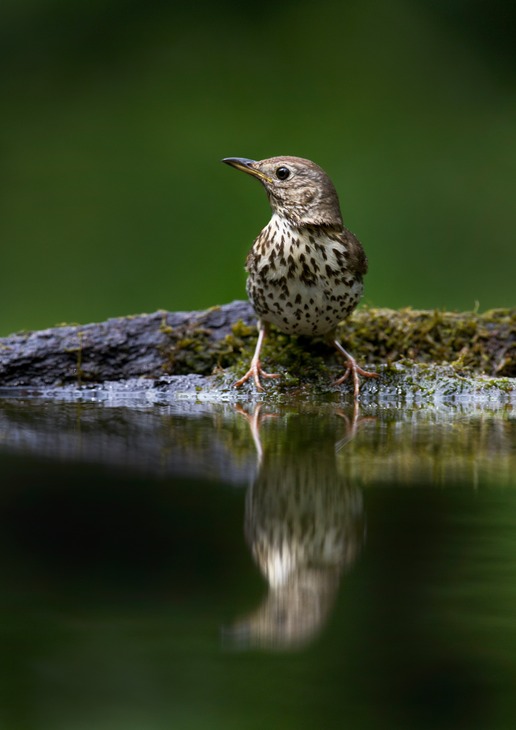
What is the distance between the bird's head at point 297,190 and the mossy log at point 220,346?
0.72 m

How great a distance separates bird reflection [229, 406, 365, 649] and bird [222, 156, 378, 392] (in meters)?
1.38

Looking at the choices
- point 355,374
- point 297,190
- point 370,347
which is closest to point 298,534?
point 355,374

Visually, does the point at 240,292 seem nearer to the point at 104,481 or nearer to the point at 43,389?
the point at 43,389

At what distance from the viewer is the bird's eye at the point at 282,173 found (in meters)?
5.31

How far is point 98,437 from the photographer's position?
146 inches

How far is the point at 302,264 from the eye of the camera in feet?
16.2

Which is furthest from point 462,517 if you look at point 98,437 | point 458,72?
point 458,72

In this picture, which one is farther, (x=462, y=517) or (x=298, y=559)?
(x=462, y=517)

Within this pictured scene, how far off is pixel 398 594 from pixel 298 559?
312 mm

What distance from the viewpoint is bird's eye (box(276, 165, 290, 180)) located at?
5.31 meters

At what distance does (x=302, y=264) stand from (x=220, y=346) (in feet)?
2.87

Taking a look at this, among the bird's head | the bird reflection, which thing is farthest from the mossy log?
the bird reflection

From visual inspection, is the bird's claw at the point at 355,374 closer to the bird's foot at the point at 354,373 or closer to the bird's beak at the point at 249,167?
the bird's foot at the point at 354,373

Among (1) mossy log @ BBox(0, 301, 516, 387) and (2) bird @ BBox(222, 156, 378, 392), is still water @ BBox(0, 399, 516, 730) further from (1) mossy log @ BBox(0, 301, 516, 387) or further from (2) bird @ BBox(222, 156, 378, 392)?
(1) mossy log @ BBox(0, 301, 516, 387)
